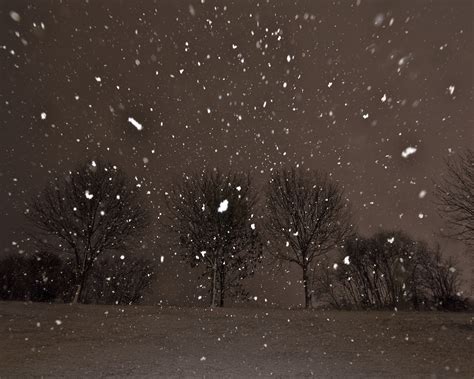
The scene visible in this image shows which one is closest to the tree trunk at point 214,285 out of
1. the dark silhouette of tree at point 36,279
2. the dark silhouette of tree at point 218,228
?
the dark silhouette of tree at point 218,228

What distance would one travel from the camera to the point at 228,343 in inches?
627

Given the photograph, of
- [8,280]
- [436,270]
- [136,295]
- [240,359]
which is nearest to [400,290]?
[436,270]

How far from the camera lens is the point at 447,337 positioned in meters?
17.0

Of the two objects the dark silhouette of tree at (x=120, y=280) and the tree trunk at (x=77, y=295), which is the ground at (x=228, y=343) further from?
the dark silhouette of tree at (x=120, y=280)

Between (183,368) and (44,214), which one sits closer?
(183,368)

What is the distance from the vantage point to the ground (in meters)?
12.8

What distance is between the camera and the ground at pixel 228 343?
12758 mm

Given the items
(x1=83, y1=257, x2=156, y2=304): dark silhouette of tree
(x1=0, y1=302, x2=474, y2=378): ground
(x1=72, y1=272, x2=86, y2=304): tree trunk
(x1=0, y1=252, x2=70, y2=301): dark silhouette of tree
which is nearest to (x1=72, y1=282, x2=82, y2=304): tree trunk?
(x1=72, y1=272, x2=86, y2=304): tree trunk

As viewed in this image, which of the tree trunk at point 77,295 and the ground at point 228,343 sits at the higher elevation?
the tree trunk at point 77,295

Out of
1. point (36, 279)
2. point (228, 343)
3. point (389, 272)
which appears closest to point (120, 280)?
point (36, 279)

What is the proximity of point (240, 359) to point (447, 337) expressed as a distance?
8172 millimetres

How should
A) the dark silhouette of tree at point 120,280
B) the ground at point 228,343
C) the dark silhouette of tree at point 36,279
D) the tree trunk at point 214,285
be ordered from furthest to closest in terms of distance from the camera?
the dark silhouette of tree at point 120,280 → the dark silhouette of tree at point 36,279 → the tree trunk at point 214,285 → the ground at point 228,343

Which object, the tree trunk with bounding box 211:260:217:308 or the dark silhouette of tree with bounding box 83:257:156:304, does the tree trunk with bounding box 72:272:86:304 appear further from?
the dark silhouette of tree with bounding box 83:257:156:304

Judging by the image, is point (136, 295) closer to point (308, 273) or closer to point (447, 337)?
point (308, 273)
